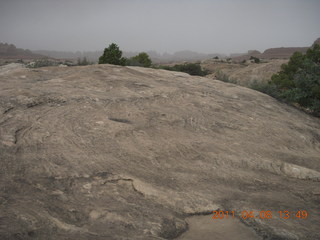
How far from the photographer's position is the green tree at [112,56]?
748 inches

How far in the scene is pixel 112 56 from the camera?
1908 centimetres

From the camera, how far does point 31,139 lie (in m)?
4.78

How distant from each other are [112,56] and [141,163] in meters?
15.6

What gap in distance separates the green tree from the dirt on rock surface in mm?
10979

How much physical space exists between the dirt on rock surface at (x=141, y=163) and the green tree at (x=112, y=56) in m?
11.0

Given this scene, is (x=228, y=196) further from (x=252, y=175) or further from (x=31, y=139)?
(x=31, y=139)

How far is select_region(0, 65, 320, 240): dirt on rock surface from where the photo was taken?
10.6 ft

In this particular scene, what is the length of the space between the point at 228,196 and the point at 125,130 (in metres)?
2.46
